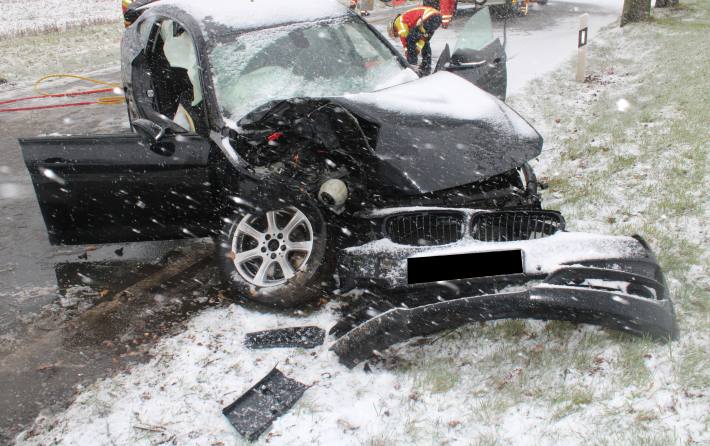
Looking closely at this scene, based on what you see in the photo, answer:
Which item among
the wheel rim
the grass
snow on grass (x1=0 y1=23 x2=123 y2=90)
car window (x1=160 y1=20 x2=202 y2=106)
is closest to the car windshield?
car window (x1=160 y1=20 x2=202 y2=106)

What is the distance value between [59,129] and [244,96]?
5.46m

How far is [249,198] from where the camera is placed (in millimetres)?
3582

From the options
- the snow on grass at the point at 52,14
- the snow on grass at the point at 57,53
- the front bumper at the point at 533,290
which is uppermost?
the front bumper at the point at 533,290

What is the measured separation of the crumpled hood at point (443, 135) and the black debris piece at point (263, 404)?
1.28 m

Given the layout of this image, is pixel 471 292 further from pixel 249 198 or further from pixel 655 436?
pixel 249 198

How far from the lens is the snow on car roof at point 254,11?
429 centimetres

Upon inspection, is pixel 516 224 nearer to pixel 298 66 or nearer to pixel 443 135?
pixel 443 135

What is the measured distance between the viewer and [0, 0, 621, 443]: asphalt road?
3289 millimetres

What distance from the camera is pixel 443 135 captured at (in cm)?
350

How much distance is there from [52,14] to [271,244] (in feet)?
91.2

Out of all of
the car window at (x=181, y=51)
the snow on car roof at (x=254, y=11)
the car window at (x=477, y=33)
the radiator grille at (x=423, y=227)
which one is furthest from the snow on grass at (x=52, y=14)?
the radiator grille at (x=423, y=227)

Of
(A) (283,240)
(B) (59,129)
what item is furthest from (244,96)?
(B) (59,129)

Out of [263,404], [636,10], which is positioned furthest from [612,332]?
[636,10]

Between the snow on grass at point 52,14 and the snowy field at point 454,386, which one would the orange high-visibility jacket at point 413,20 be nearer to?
the snowy field at point 454,386
